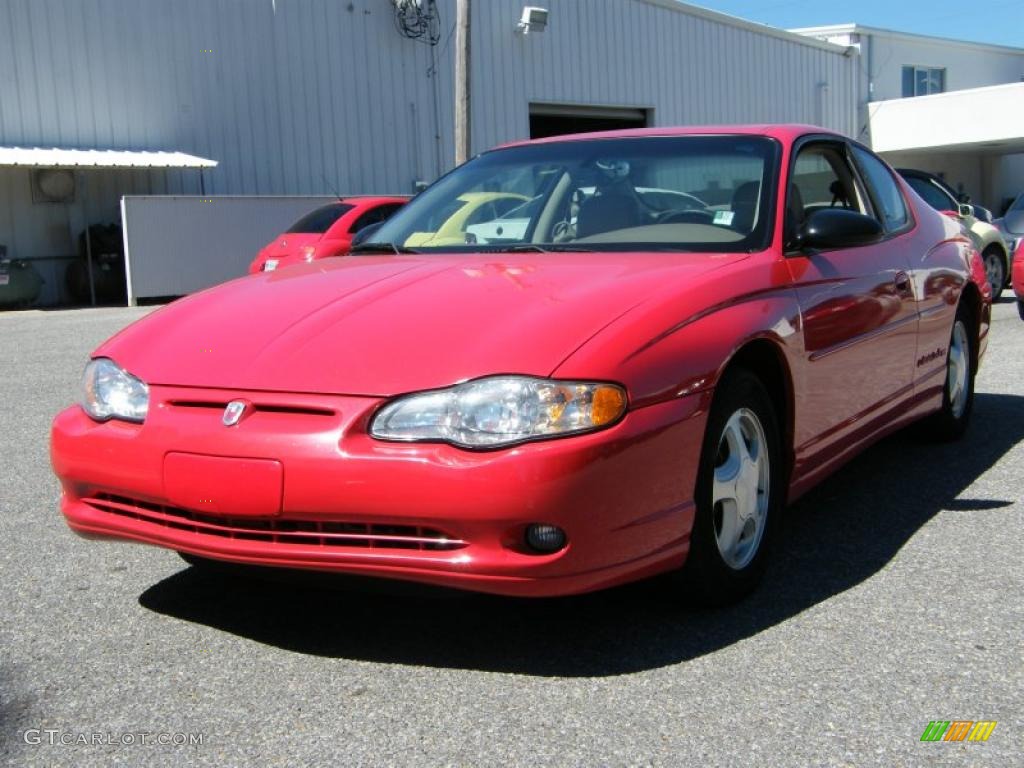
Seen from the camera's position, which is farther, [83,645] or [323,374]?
[83,645]

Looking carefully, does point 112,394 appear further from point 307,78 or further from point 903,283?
point 307,78

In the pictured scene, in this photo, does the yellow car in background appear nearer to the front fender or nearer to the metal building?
the front fender

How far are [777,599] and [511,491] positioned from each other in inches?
47.9

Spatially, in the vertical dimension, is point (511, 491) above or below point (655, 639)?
above

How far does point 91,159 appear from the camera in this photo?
18578 millimetres

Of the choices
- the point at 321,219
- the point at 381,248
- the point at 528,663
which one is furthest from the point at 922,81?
the point at 528,663

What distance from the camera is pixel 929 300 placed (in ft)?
16.9

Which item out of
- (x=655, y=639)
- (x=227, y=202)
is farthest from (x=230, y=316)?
(x=227, y=202)

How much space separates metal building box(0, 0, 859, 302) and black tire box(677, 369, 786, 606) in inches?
653

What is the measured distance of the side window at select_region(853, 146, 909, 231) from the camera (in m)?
5.13

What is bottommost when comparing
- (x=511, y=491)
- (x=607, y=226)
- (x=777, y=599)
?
(x=777, y=599)

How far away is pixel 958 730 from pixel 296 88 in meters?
21.0

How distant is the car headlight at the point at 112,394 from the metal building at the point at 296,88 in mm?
15818

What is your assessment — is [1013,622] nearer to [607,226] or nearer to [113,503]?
[607,226]
